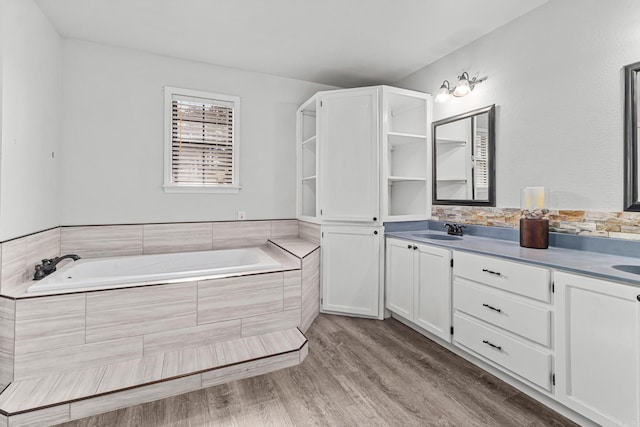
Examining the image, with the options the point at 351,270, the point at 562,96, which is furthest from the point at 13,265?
the point at 562,96

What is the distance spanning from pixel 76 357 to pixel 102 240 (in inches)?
47.9

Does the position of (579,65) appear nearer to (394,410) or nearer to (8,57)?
(394,410)

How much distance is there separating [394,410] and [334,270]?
145 centimetres

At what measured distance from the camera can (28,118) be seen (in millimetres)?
2092

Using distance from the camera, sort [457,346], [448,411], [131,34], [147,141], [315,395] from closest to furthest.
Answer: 1. [448,411]
2. [315,395]
3. [457,346]
4. [131,34]
5. [147,141]

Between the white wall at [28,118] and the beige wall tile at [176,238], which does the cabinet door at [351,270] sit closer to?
the beige wall tile at [176,238]

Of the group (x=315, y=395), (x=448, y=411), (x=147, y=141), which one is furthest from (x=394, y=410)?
(x=147, y=141)

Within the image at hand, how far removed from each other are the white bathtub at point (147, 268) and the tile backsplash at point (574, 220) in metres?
1.74

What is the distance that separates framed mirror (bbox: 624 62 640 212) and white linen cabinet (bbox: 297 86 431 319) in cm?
148

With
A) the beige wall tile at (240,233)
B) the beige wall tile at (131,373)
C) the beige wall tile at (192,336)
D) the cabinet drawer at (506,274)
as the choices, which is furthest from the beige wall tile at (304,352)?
the beige wall tile at (240,233)

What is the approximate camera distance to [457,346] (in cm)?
219

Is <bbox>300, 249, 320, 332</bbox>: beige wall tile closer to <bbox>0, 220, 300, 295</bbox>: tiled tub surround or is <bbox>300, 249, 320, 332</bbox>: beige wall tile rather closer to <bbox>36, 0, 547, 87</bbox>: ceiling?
<bbox>0, 220, 300, 295</bbox>: tiled tub surround

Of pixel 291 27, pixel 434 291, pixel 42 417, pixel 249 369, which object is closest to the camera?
pixel 42 417

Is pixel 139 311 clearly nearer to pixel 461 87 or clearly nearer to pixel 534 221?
pixel 534 221
